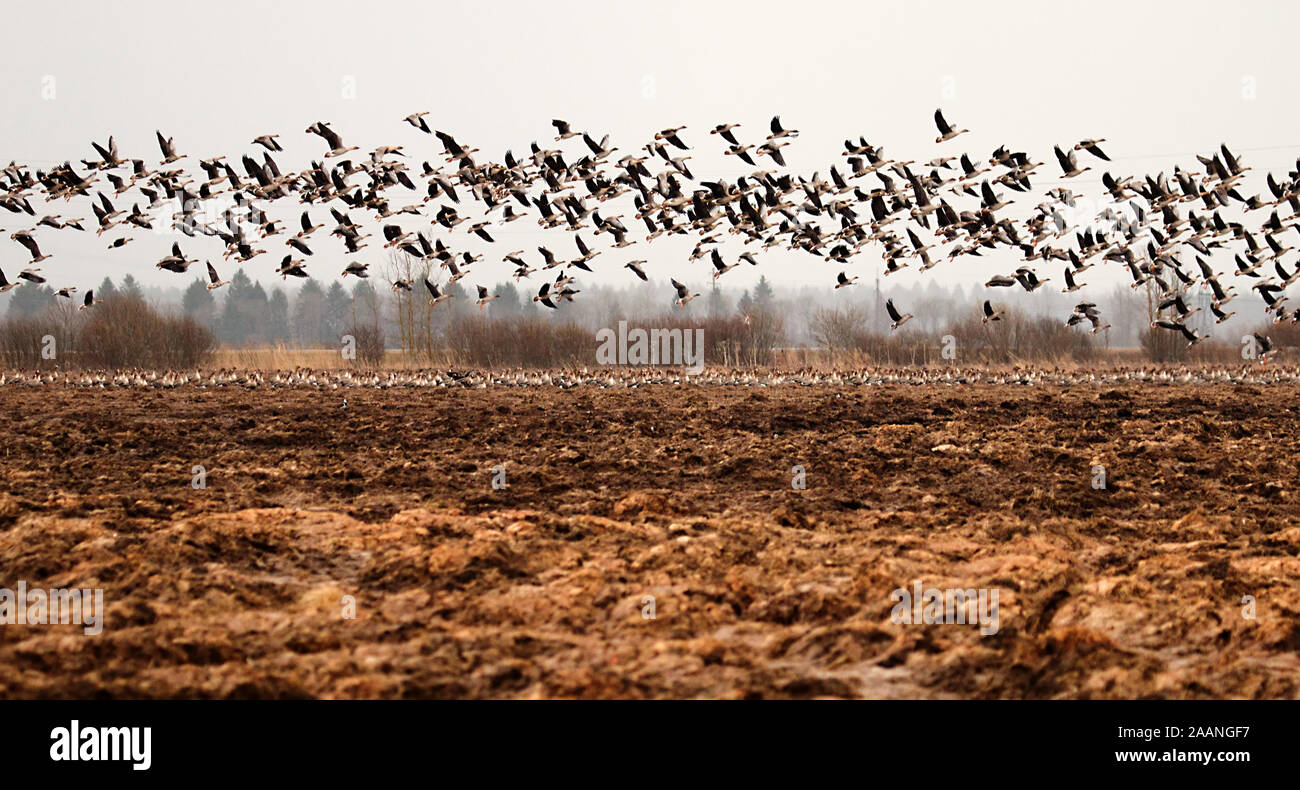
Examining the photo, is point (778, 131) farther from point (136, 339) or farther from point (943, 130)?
point (136, 339)

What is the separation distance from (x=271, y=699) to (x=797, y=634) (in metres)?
3.01

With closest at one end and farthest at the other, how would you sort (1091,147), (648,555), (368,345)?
(648,555) < (1091,147) < (368,345)

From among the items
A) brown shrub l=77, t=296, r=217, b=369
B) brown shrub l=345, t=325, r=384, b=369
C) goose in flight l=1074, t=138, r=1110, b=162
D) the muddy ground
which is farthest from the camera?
brown shrub l=345, t=325, r=384, b=369

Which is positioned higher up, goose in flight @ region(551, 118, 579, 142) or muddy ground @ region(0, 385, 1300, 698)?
goose in flight @ region(551, 118, 579, 142)

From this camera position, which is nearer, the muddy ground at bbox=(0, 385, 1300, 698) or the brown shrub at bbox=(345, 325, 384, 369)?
the muddy ground at bbox=(0, 385, 1300, 698)

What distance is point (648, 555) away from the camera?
8000 mm

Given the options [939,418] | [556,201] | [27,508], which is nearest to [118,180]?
[556,201]

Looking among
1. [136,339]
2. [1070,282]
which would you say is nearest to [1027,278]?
[1070,282]

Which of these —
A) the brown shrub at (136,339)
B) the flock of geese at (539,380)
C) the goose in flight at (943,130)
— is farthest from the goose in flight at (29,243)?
the goose in flight at (943,130)

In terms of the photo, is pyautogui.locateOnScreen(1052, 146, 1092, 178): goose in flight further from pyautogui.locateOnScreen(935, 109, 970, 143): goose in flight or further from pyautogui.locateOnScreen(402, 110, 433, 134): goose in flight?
pyautogui.locateOnScreen(402, 110, 433, 134): goose in flight

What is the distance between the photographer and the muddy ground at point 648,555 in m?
5.73

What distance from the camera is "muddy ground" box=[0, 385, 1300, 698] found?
5734 millimetres

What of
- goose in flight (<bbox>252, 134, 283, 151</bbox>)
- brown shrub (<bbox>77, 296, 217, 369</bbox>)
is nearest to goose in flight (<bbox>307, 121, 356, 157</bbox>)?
goose in flight (<bbox>252, 134, 283, 151</bbox>)

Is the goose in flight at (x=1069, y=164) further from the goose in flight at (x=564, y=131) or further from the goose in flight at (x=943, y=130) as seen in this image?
the goose in flight at (x=564, y=131)
